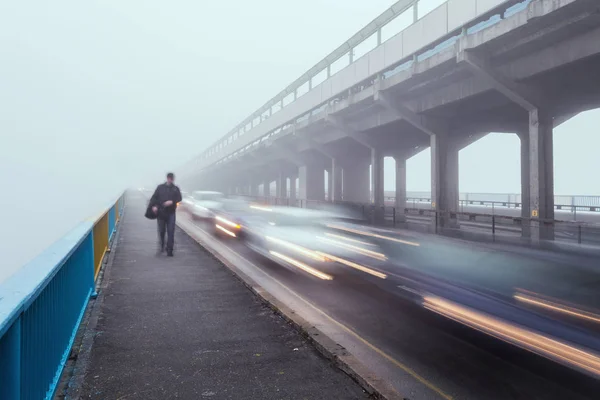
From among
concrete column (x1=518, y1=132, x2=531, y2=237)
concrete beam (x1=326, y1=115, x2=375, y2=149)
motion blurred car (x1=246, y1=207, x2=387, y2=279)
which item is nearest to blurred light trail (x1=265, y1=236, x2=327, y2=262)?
motion blurred car (x1=246, y1=207, x2=387, y2=279)

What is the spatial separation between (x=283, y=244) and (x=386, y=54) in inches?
558

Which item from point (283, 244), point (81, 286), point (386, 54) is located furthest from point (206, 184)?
point (81, 286)

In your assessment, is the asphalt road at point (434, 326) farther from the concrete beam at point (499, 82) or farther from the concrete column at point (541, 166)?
the concrete beam at point (499, 82)

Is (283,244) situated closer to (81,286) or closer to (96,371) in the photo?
(81,286)

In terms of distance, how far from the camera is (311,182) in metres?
49.3

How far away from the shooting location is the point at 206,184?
11212 cm

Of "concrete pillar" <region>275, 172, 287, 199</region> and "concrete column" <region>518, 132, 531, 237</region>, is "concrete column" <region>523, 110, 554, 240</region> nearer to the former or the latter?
"concrete column" <region>518, 132, 531, 237</region>

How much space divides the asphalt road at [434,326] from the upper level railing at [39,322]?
2916mm

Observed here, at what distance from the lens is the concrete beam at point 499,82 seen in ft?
62.0

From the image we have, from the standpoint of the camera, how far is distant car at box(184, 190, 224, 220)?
28644 mm

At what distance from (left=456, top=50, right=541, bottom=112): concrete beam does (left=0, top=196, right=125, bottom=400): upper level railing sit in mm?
17127

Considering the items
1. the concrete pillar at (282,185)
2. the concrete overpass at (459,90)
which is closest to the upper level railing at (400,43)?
the concrete overpass at (459,90)

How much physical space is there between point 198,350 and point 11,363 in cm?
259

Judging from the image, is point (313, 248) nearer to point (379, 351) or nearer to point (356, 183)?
point (379, 351)
